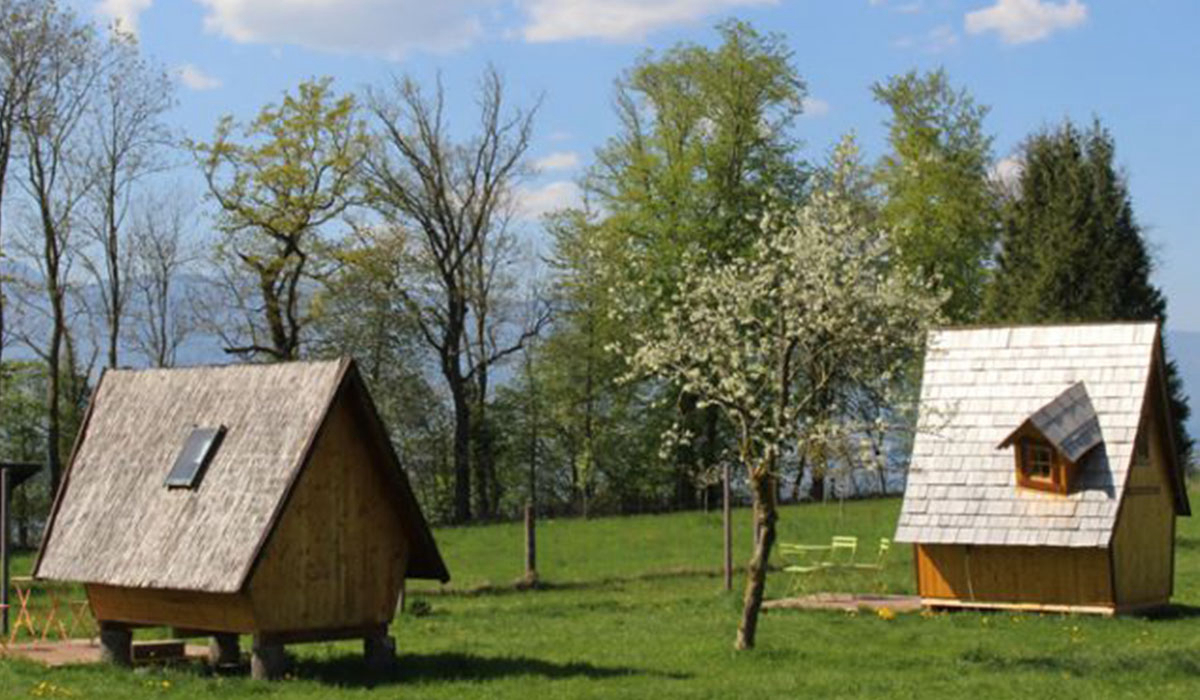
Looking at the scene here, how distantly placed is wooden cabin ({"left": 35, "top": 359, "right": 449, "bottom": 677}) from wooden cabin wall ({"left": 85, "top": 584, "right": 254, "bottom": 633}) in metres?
0.02

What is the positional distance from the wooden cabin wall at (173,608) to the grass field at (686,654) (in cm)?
66

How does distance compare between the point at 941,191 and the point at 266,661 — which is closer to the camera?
the point at 266,661

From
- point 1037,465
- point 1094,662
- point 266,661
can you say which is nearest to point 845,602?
point 1037,465

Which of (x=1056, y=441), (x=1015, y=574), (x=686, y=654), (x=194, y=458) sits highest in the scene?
(x=1056, y=441)

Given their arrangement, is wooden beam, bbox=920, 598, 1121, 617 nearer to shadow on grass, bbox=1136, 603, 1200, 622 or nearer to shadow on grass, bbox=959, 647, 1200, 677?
shadow on grass, bbox=1136, 603, 1200, 622

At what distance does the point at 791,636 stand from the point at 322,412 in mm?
8539

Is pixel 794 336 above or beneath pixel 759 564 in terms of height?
above

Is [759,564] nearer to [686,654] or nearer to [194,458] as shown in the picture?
[686,654]

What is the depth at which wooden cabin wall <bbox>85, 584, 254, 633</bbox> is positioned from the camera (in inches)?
838

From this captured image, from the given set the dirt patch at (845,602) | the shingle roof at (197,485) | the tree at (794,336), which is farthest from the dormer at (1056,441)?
the shingle roof at (197,485)

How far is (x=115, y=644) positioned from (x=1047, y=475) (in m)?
15.8

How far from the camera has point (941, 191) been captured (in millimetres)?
68688

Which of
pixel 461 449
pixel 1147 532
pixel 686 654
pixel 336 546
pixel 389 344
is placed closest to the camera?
pixel 336 546

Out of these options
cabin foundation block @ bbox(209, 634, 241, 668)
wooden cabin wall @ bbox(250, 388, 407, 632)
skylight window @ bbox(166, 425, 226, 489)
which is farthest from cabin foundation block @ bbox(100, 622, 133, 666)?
wooden cabin wall @ bbox(250, 388, 407, 632)
